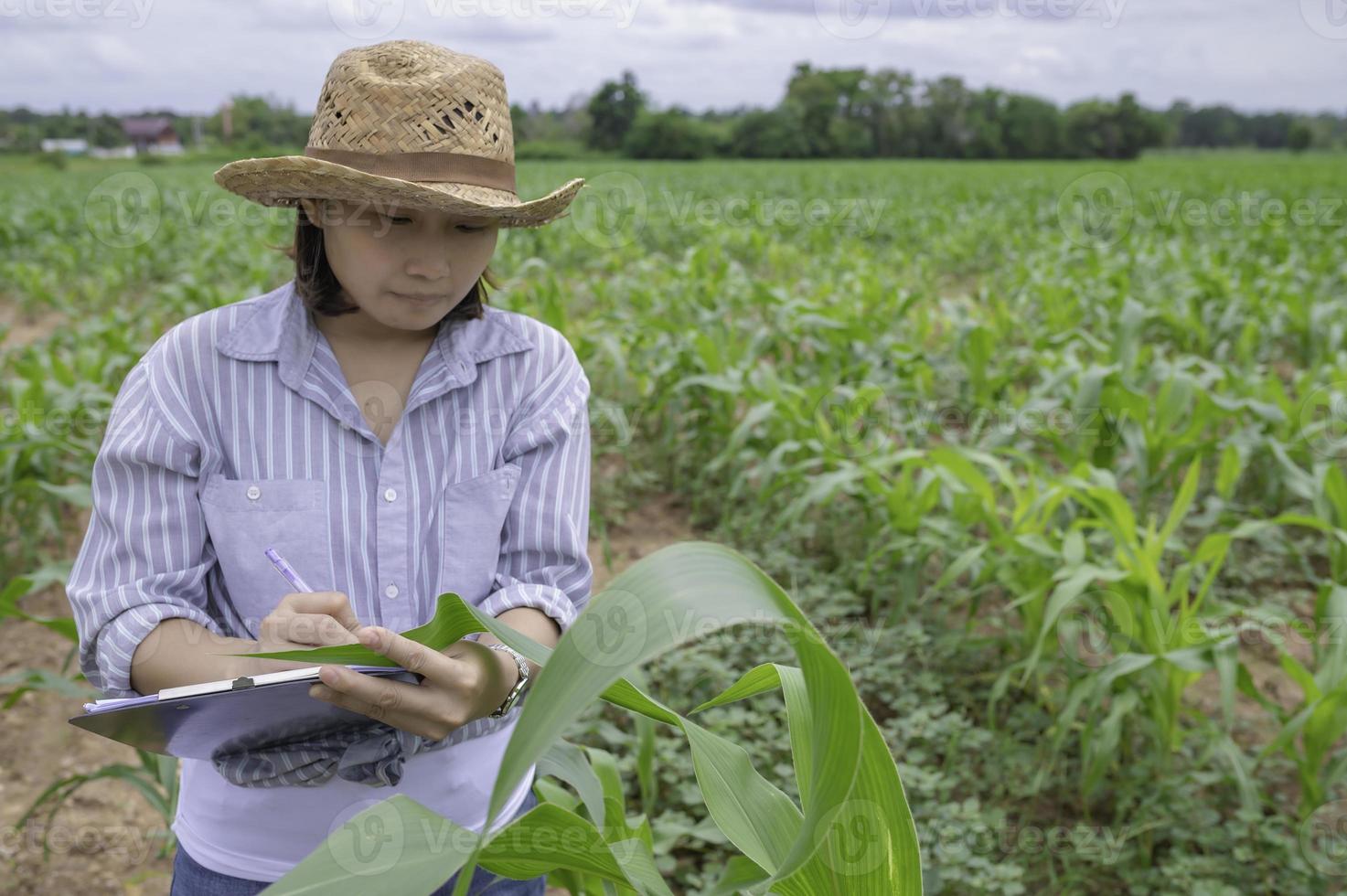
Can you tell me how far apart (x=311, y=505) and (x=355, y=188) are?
13.8 inches

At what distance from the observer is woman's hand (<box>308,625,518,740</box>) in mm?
890

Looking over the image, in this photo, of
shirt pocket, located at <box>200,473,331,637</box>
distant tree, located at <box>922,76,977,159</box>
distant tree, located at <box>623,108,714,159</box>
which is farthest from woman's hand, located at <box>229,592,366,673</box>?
distant tree, located at <box>922,76,977,159</box>

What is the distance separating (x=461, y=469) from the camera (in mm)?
1178

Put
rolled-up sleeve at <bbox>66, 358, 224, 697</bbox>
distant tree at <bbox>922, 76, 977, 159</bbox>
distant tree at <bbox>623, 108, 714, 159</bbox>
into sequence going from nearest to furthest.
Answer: rolled-up sleeve at <bbox>66, 358, 224, 697</bbox> < distant tree at <bbox>623, 108, 714, 159</bbox> < distant tree at <bbox>922, 76, 977, 159</bbox>

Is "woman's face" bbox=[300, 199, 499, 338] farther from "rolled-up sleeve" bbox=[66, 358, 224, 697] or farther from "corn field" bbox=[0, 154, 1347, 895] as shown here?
"corn field" bbox=[0, 154, 1347, 895]

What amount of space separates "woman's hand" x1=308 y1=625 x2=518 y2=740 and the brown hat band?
49cm

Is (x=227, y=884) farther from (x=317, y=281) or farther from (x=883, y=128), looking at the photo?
(x=883, y=128)

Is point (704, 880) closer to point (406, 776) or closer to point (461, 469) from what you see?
point (406, 776)

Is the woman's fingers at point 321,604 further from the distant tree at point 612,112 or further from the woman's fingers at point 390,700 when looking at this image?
the distant tree at point 612,112

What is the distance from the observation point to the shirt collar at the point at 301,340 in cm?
115

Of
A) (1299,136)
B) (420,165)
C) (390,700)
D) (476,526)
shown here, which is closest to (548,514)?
(476,526)

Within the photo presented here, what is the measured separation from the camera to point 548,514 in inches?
46.1

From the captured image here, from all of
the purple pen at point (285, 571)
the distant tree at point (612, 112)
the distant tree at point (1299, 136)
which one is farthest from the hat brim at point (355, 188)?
the distant tree at point (1299, 136)

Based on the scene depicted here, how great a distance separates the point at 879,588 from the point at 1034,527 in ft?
1.71
